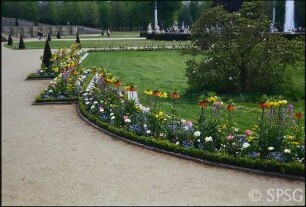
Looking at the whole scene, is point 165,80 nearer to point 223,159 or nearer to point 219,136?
point 219,136

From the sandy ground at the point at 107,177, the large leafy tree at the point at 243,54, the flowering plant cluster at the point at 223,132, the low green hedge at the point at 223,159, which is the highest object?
the large leafy tree at the point at 243,54

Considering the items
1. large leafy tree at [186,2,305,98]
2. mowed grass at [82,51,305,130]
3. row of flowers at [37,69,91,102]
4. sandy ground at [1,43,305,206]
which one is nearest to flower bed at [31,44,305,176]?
sandy ground at [1,43,305,206]

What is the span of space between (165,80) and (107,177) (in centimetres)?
1109

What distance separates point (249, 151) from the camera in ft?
23.9

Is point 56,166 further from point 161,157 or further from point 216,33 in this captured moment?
point 216,33

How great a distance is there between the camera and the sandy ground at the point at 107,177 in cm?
572

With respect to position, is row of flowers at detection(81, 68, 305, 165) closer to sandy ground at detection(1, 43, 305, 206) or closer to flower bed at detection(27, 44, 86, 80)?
sandy ground at detection(1, 43, 305, 206)

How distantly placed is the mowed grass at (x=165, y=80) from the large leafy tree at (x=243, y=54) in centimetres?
103

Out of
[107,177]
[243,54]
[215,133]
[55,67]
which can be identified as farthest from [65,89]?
[107,177]

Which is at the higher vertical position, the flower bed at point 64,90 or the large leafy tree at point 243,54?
the large leafy tree at point 243,54

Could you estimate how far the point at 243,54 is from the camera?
44.9ft

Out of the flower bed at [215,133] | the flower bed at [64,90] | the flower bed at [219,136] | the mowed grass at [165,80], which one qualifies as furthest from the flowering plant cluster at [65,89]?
the flower bed at [219,136]

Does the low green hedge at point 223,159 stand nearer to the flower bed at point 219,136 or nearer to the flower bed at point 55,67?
the flower bed at point 219,136

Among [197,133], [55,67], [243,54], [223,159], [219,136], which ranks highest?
[243,54]
